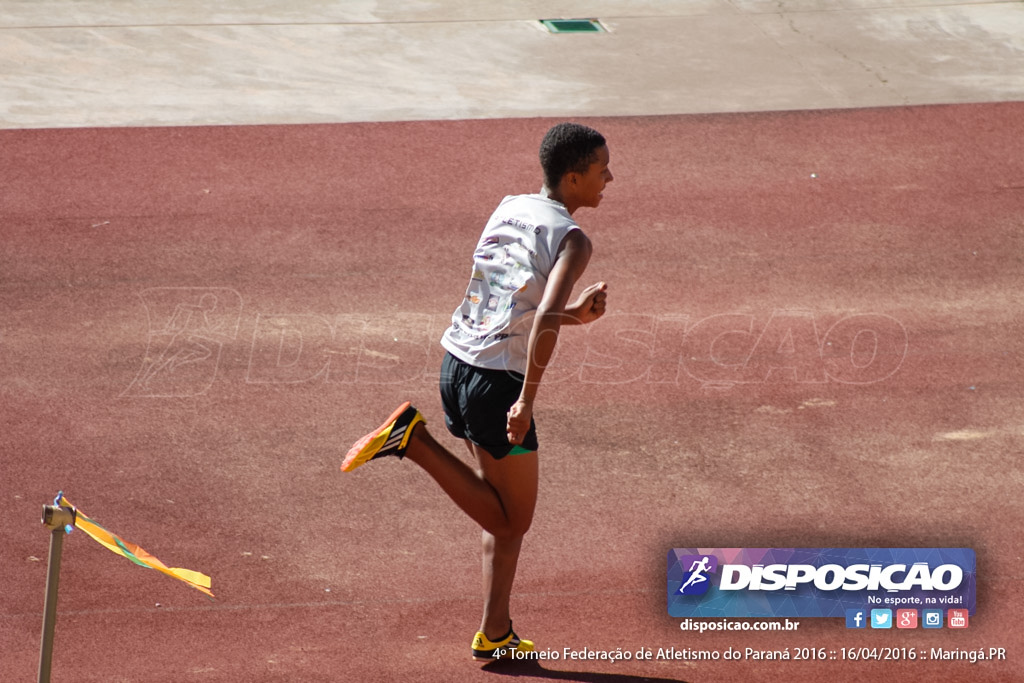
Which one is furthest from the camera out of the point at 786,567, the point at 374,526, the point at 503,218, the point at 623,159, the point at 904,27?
the point at 904,27

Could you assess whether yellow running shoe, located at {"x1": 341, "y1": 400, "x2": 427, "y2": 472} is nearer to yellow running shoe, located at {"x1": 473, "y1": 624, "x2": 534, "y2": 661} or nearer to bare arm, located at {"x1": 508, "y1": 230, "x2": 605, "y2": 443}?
bare arm, located at {"x1": 508, "y1": 230, "x2": 605, "y2": 443}

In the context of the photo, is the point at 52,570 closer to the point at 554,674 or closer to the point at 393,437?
the point at 393,437

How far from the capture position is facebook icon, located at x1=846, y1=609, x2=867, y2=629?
5.33 meters

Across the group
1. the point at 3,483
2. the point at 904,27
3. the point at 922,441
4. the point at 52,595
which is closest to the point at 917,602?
the point at 922,441

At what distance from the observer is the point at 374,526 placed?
19.7ft

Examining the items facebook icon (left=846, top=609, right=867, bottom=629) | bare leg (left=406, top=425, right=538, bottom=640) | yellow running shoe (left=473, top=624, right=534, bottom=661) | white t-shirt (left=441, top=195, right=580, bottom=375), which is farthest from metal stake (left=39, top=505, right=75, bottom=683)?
facebook icon (left=846, top=609, right=867, bottom=629)

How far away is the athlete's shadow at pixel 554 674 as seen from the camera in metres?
4.89

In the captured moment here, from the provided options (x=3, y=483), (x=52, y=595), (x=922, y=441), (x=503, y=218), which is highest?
(x=503, y=218)

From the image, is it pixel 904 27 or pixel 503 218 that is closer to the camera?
pixel 503 218

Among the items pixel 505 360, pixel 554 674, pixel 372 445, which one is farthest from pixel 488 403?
pixel 554 674

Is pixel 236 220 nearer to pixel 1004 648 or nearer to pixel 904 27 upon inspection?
pixel 1004 648

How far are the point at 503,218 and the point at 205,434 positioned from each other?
9.11 ft

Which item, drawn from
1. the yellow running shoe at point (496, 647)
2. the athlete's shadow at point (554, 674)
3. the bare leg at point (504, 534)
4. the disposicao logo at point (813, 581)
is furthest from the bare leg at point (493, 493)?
the disposicao logo at point (813, 581)

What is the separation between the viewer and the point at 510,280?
467cm
